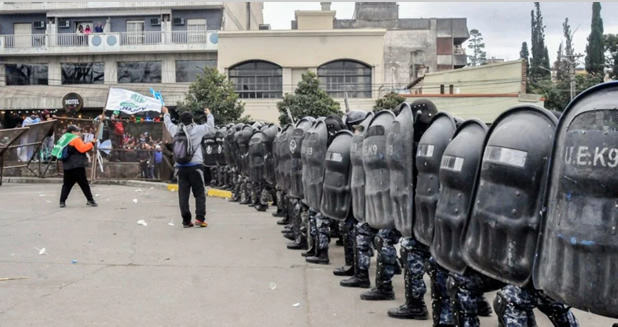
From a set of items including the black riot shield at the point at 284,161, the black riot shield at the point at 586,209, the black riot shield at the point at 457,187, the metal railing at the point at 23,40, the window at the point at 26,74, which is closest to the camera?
the black riot shield at the point at 586,209

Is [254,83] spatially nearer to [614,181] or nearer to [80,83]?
[80,83]

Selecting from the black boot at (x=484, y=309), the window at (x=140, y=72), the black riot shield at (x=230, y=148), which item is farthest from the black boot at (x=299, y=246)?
the window at (x=140, y=72)

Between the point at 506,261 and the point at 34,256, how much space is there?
6245mm

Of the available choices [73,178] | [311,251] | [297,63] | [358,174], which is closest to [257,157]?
[73,178]

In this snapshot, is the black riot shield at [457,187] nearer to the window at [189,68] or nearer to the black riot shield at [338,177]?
the black riot shield at [338,177]

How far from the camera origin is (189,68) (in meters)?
40.8

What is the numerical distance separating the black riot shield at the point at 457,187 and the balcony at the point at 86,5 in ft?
127

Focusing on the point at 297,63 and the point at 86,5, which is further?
the point at 86,5

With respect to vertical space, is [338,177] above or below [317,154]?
below

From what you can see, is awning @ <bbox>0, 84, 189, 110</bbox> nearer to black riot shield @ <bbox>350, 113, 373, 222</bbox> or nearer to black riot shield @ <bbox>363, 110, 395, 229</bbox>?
black riot shield @ <bbox>350, 113, 373, 222</bbox>

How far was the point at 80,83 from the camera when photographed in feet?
136

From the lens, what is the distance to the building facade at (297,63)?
36.5 meters

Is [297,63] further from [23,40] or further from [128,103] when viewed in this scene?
[128,103]

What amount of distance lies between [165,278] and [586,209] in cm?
492
